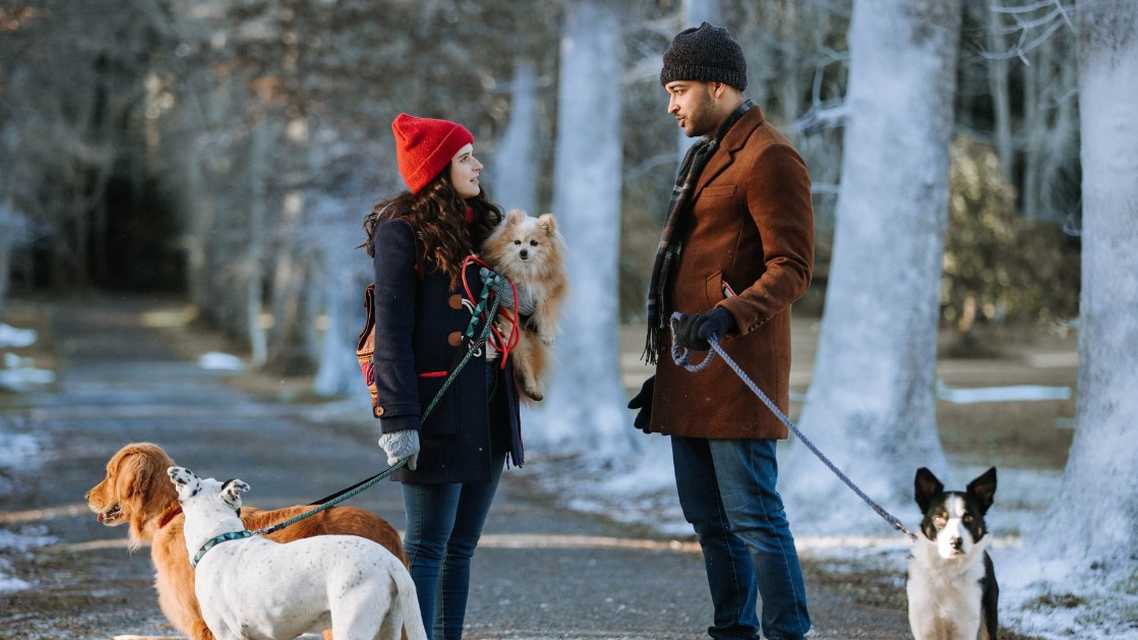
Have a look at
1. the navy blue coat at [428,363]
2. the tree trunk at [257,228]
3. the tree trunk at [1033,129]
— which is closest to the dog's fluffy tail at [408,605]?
the navy blue coat at [428,363]

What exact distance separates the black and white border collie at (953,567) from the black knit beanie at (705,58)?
1615mm

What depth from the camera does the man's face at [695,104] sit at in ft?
18.8

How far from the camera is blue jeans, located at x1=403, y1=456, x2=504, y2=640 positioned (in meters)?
5.70

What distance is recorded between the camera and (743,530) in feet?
18.5

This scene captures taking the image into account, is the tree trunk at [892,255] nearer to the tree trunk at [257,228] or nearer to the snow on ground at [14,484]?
the snow on ground at [14,484]

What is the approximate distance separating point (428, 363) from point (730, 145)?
1.36 meters

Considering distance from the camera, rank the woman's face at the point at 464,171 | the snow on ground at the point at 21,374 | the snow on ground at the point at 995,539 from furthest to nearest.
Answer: the snow on ground at the point at 21,374 → the snow on ground at the point at 995,539 → the woman's face at the point at 464,171

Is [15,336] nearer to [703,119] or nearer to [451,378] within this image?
[451,378]

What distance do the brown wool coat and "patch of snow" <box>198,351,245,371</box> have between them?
37343mm

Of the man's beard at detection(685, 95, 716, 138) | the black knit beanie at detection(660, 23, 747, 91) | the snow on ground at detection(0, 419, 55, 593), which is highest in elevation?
the black knit beanie at detection(660, 23, 747, 91)

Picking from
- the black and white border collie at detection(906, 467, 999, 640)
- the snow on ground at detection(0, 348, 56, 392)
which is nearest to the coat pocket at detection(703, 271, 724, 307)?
the black and white border collie at detection(906, 467, 999, 640)

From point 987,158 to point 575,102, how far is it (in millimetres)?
11161

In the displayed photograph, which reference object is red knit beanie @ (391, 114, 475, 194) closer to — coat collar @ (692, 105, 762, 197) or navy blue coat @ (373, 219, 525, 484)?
navy blue coat @ (373, 219, 525, 484)

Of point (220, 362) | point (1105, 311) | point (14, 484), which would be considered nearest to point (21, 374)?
point (220, 362)
